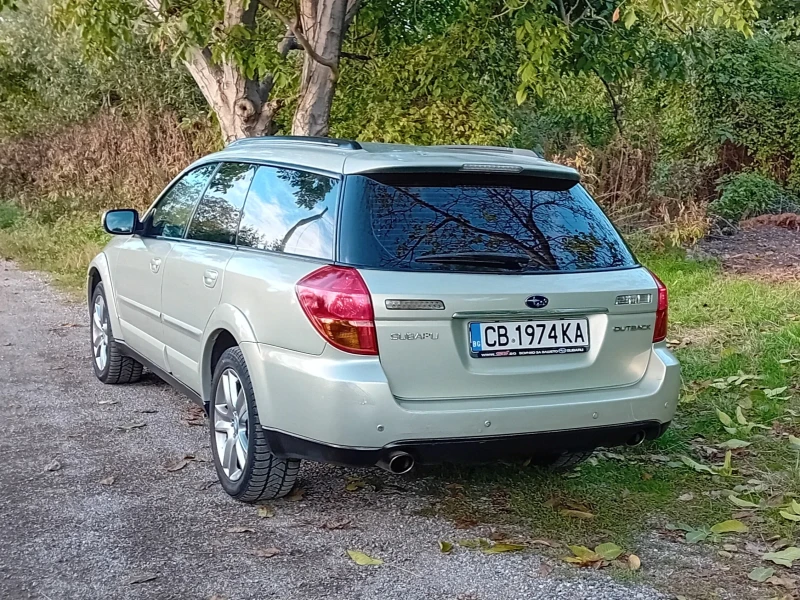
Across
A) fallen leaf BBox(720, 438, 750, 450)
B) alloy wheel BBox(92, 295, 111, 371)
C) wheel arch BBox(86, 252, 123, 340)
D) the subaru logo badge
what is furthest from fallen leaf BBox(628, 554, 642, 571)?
alloy wheel BBox(92, 295, 111, 371)

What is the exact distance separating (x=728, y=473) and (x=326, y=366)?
2.40 m

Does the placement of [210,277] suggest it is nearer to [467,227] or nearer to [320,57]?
[467,227]

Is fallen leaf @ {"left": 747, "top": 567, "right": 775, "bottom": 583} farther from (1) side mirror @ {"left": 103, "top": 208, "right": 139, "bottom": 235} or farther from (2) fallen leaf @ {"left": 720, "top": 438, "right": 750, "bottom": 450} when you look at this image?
(1) side mirror @ {"left": 103, "top": 208, "right": 139, "bottom": 235}

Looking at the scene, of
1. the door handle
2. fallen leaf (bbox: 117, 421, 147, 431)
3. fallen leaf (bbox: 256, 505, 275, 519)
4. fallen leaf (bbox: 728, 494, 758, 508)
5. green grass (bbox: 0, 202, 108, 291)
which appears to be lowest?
green grass (bbox: 0, 202, 108, 291)

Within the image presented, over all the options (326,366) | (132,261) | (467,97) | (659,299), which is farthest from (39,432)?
(467,97)

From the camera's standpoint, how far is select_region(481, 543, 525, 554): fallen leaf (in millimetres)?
3836

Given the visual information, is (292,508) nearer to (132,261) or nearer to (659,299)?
(659,299)

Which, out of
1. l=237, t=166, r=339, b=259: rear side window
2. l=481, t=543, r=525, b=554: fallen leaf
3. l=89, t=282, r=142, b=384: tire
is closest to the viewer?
l=481, t=543, r=525, b=554: fallen leaf

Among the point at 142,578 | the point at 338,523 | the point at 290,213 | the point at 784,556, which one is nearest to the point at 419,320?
the point at 290,213

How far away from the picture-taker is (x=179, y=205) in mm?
5496

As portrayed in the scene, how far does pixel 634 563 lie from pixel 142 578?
1.96 meters

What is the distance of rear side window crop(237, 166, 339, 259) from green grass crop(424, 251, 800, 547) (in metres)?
1.41

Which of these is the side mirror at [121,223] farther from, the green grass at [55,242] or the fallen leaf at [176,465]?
the green grass at [55,242]

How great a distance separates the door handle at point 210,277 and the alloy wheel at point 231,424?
47 cm
